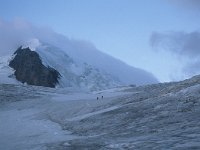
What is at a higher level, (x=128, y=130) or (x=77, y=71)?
(x=77, y=71)

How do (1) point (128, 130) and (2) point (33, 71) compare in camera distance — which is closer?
(1) point (128, 130)

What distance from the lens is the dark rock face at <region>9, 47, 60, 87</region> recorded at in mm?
112062

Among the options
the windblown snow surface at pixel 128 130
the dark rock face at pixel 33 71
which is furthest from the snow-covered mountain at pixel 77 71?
the windblown snow surface at pixel 128 130

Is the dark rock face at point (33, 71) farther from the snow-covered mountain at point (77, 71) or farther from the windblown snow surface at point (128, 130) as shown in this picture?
the windblown snow surface at point (128, 130)

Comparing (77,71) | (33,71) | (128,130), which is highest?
(77,71)

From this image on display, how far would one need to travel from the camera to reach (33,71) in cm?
11631

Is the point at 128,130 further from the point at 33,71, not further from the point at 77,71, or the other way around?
the point at 77,71

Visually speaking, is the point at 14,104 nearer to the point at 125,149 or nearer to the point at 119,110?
the point at 119,110

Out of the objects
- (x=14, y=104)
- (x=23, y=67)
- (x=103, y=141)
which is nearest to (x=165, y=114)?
(x=103, y=141)

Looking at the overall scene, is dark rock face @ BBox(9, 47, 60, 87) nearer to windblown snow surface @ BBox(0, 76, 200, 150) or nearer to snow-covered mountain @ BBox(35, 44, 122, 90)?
snow-covered mountain @ BBox(35, 44, 122, 90)

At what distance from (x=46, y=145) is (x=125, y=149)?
15.1 feet

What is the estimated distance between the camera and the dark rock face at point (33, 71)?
11206cm

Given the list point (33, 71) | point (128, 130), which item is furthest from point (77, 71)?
point (128, 130)

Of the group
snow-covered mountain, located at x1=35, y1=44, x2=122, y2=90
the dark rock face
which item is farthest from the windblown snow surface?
snow-covered mountain, located at x1=35, y1=44, x2=122, y2=90
